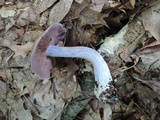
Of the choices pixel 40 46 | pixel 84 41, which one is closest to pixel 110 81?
pixel 84 41

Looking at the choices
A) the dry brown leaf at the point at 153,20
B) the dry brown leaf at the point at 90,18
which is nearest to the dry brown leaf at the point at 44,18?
the dry brown leaf at the point at 90,18

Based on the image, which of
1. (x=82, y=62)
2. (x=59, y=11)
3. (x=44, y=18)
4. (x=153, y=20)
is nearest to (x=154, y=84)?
(x=153, y=20)

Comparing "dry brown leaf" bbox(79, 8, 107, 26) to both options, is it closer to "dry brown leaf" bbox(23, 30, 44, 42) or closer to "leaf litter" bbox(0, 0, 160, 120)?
"leaf litter" bbox(0, 0, 160, 120)

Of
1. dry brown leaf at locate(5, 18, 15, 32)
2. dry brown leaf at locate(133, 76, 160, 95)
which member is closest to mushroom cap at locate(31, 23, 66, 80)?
dry brown leaf at locate(5, 18, 15, 32)

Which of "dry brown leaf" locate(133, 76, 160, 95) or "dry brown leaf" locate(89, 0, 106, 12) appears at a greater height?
"dry brown leaf" locate(89, 0, 106, 12)

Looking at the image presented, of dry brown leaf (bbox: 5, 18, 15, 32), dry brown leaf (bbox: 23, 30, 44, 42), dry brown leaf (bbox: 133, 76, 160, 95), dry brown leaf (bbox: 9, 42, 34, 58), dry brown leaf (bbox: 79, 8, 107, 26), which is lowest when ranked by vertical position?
dry brown leaf (bbox: 133, 76, 160, 95)

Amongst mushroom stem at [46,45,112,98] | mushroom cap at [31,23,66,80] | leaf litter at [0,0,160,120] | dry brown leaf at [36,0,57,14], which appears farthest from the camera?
dry brown leaf at [36,0,57,14]

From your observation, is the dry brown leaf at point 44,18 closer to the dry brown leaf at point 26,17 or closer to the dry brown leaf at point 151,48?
the dry brown leaf at point 26,17
